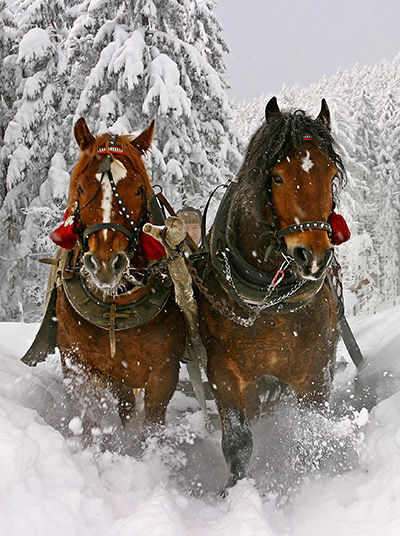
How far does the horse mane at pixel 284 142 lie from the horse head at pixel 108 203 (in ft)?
2.30

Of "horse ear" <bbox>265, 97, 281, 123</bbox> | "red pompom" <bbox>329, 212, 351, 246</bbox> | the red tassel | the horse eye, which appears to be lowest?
"red pompom" <bbox>329, 212, 351, 246</bbox>

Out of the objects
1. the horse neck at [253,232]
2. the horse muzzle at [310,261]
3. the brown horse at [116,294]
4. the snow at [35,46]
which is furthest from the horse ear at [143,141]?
the snow at [35,46]

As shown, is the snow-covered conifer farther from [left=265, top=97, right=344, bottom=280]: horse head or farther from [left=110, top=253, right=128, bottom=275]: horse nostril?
[left=265, top=97, right=344, bottom=280]: horse head

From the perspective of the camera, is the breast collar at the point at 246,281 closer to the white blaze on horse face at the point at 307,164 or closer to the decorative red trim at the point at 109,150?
the white blaze on horse face at the point at 307,164

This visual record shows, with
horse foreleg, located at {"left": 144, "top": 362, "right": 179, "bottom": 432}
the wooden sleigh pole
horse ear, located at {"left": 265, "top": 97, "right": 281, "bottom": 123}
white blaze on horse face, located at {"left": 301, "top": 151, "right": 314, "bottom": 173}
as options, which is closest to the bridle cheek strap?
white blaze on horse face, located at {"left": 301, "top": 151, "right": 314, "bottom": 173}

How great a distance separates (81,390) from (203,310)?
3.41 feet

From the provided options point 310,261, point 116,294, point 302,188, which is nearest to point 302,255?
point 310,261

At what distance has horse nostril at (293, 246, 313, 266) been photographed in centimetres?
231

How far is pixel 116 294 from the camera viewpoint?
2.88 m

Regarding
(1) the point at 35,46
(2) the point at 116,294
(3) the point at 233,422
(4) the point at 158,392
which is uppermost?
(1) the point at 35,46

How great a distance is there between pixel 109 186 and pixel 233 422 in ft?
5.55

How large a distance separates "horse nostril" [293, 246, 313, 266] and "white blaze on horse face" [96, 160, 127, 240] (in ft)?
3.36

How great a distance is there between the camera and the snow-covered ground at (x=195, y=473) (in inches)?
82.3

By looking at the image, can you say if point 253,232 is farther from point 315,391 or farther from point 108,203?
point 315,391
